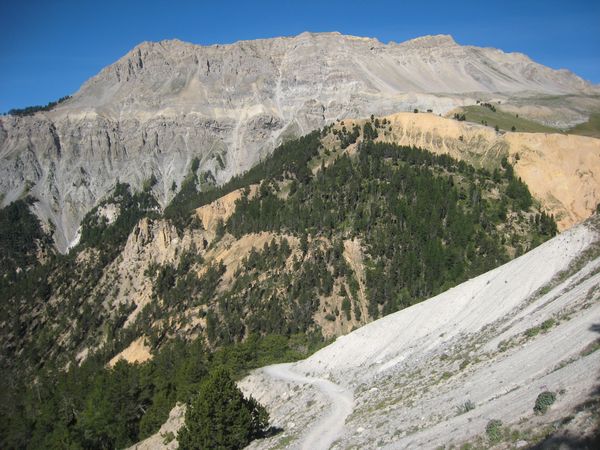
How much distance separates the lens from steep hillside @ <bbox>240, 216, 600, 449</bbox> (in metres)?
20.9

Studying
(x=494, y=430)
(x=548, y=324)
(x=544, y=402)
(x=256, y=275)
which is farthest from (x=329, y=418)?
(x=256, y=275)

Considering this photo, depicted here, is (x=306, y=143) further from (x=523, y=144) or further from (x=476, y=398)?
(x=476, y=398)

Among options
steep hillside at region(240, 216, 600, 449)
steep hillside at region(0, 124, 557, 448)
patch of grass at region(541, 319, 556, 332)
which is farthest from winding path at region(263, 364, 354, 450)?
steep hillside at region(0, 124, 557, 448)

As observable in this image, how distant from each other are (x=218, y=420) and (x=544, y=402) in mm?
25083

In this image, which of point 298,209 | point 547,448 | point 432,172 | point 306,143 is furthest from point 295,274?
point 547,448

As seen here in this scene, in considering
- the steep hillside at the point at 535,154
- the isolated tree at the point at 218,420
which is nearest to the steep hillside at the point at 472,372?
the isolated tree at the point at 218,420

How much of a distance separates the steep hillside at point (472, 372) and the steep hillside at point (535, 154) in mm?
86228

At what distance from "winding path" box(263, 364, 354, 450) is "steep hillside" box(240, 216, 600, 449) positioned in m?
0.12

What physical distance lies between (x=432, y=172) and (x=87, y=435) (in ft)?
329

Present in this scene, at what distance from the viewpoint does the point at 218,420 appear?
4012 centimetres

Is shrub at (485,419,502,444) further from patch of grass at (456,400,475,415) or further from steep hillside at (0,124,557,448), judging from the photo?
steep hillside at (0,124,557,448)

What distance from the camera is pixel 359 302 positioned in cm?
11075

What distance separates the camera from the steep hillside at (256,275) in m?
83.1

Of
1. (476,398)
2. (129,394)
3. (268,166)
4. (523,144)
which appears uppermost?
(268,166)
